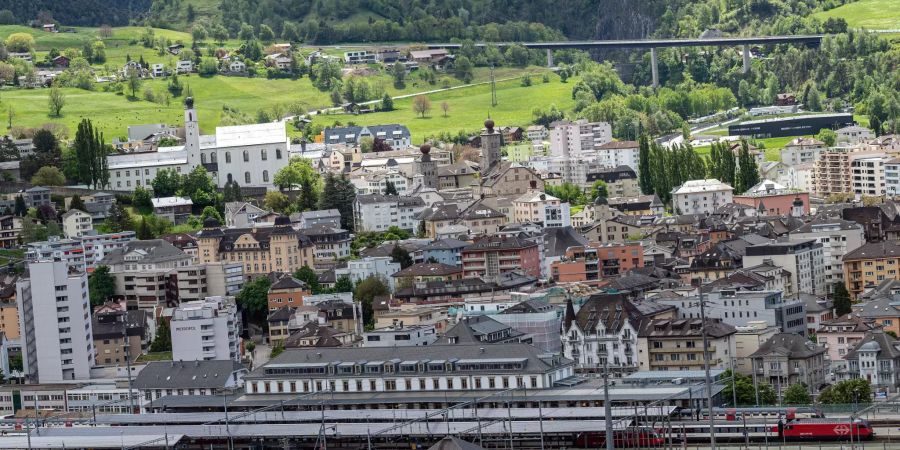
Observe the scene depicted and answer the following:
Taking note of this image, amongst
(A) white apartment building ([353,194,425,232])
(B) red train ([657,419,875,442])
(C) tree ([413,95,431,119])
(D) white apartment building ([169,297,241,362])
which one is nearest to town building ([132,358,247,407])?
(D) white apartment building ([169,297,241,362])

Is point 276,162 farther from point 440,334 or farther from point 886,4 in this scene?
point 886,4

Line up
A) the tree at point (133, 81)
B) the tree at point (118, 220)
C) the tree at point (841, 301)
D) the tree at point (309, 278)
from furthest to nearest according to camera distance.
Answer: the tree at point (133, 81)
the tree at point (118, 220)
the tree at point (309, 278)
the tree at point (841, 301)

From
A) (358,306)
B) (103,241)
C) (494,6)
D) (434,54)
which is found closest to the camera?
(358,306)

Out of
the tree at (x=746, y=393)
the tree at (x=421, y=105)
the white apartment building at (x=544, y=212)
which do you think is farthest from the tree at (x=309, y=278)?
the tree at (x=421, y=105)

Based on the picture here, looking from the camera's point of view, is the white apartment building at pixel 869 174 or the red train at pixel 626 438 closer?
the red train at pixel 626 438

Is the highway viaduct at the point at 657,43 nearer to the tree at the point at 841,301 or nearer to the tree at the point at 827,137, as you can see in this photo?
the tree at the point at 827,137

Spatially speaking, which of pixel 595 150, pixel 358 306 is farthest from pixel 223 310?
pixel 595 150

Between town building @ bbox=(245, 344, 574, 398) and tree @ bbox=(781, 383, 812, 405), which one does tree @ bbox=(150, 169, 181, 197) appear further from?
tree @ bbox=(781, 383, 812, 405)
